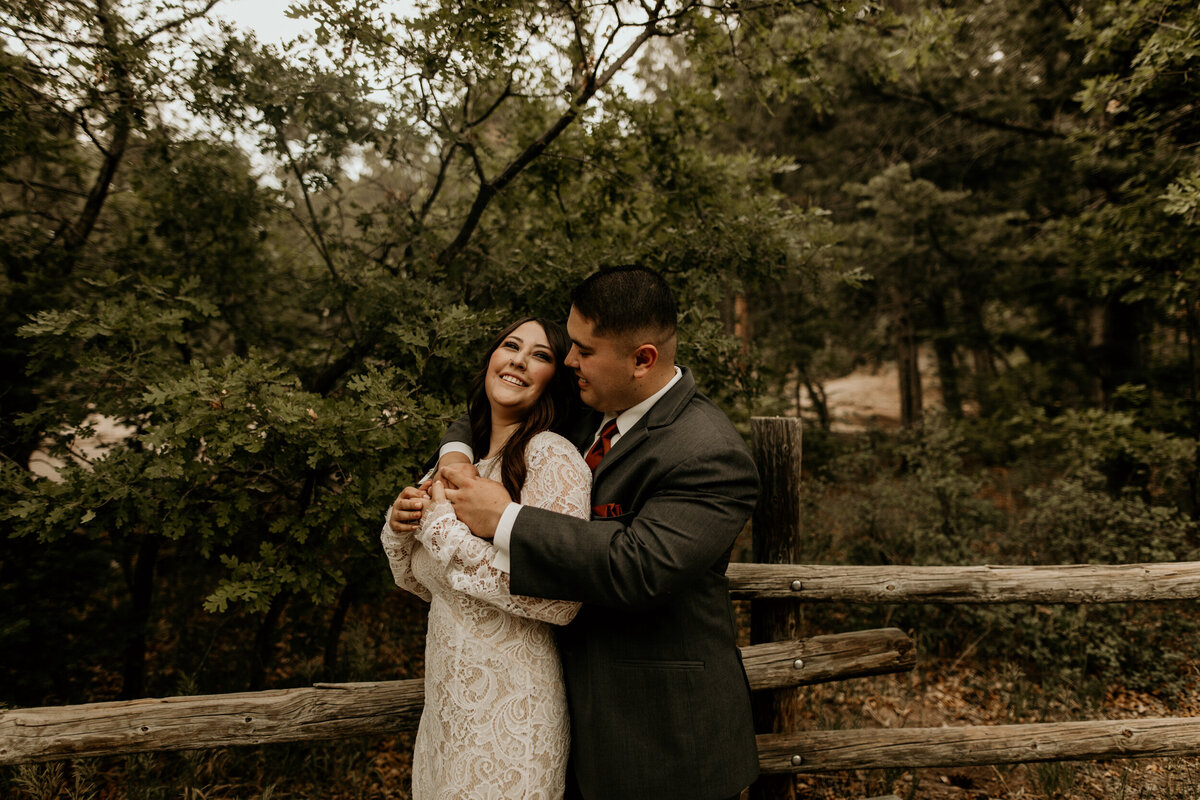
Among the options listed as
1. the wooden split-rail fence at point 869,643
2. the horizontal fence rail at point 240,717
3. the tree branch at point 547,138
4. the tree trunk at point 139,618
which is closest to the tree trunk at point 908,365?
the wooden split-rail fence at point 869,643

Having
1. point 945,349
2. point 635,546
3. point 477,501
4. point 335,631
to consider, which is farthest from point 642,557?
point 945,349

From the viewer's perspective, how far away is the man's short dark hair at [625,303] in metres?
1.99

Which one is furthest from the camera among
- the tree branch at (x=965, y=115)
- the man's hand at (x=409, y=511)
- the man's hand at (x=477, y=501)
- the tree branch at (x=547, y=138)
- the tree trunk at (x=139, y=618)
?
the tree branch at (x=965, y=115)

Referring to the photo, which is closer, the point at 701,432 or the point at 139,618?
the point at 701,432

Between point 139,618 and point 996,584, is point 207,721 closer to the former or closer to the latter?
point 139,618

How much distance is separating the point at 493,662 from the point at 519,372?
939mm

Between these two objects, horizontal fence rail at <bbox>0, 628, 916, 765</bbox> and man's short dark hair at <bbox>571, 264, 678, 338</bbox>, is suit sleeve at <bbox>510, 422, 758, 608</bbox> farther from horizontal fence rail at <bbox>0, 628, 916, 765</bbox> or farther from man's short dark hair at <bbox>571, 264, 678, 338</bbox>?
horizontal fence rail at <bbox>0, 628, 916, 765</bbox>

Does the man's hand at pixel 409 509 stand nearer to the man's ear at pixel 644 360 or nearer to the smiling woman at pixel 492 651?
the smiling woman at pixel 492 651

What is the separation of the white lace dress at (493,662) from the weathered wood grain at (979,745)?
1.70 metres

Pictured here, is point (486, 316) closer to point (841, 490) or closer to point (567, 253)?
point (567, 253)

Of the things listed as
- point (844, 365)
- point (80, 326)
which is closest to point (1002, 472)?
point (844, 365)

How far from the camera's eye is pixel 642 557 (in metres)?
1.63

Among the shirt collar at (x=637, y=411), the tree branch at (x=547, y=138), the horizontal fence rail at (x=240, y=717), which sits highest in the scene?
the tree branch at (x=547, y=138)

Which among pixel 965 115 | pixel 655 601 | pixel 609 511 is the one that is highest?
pixel 965 115
